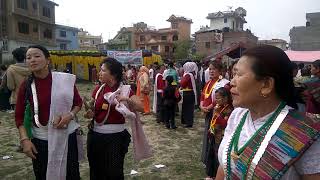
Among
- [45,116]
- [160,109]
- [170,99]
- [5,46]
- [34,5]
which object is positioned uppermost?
[34,5]

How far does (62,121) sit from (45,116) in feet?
0.60

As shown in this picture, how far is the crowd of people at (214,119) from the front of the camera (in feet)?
4.64

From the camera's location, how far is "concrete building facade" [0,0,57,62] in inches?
1268

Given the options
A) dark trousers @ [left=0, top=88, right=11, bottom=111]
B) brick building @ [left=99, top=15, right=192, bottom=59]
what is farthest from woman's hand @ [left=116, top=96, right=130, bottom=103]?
brick building @ [left=99, top=15, right=192, bottom=59]

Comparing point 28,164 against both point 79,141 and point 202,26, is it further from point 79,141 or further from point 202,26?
point 202,26

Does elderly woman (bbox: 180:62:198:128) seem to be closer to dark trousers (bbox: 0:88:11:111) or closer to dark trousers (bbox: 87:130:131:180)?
dark trousers (bbox: 87:130:131:180)

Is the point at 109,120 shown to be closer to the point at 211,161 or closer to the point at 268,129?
the point at 211,161

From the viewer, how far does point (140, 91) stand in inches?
392

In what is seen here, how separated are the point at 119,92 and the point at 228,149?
212 centimetres

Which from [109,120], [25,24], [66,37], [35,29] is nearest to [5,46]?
[25,24]

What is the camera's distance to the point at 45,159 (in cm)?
318

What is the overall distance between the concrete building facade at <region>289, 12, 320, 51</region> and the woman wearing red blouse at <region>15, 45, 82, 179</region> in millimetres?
30534

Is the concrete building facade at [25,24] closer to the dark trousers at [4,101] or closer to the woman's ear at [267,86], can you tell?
the dark trousers at [4,101]

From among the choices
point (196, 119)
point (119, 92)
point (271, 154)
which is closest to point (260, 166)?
point (271, 154)
